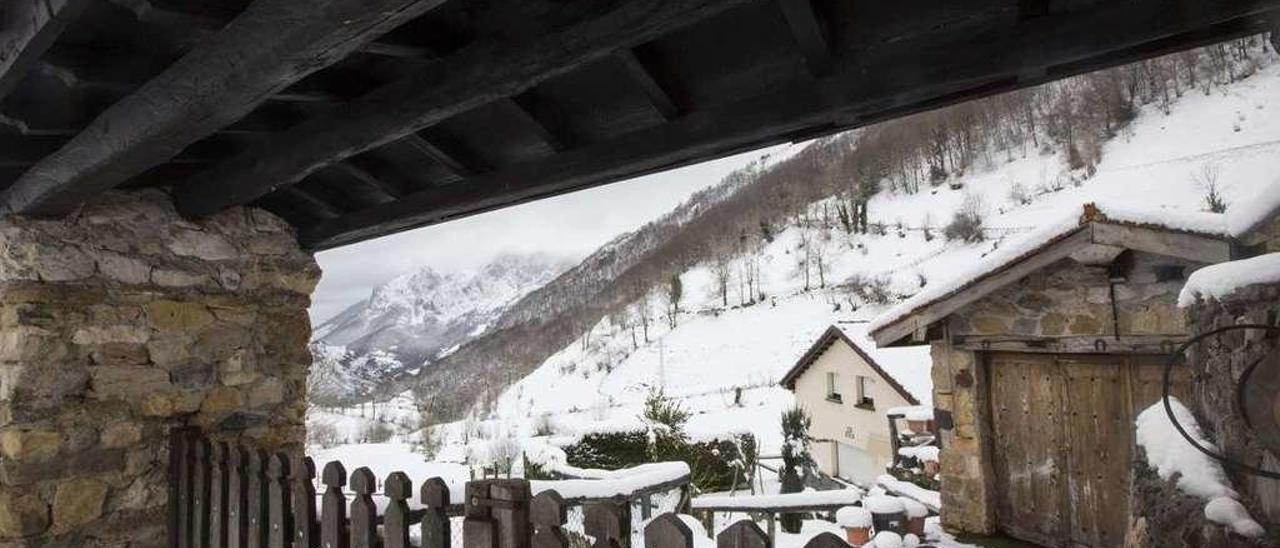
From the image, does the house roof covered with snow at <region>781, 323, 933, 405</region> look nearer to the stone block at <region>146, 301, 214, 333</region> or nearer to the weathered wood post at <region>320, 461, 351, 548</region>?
the stone block at <region>146, 301, 214, 333</region>

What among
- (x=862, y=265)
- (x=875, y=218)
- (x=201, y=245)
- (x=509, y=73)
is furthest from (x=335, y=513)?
(x=875, y=218)

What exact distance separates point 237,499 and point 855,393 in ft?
45.6

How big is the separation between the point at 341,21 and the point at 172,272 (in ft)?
6.11

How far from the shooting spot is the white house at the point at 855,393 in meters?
13.3

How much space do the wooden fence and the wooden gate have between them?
4.94 metres

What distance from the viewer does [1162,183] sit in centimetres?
2648

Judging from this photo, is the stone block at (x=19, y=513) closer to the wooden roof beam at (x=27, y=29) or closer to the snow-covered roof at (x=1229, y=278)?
the wooden roof beam at (x=27, y=29)

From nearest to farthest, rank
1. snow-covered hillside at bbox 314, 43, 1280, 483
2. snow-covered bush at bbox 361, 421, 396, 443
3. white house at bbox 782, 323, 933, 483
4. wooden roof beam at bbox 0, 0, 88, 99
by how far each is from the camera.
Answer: wooden roof beam at bbox 0, 0, 88, 99 → white house at bbox 782, 323, 933, 483 → snow-covered bush at bbox 361, 421, 396, 443 → snow-covered hillside at bbox 314, 43, 1280, 483

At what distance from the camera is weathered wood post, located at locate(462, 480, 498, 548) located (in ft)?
4.23

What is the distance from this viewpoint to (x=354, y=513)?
1.61 metres

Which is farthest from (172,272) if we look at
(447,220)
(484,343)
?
(484,343)

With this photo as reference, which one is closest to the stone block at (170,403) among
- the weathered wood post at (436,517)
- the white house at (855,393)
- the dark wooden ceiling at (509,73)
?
the dark wooden ceiling at (509,73)

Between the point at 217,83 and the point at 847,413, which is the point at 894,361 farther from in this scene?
the point at 217,83

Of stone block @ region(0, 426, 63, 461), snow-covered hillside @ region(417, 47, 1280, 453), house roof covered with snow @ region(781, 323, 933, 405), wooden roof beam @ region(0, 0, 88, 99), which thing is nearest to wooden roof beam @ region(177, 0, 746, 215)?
wooden roof beam @ region(0, 0, 88, 99)
